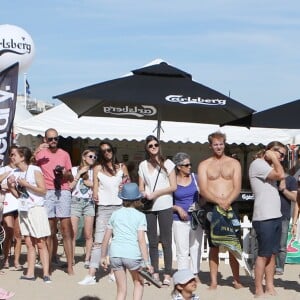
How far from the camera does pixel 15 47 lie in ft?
39.7

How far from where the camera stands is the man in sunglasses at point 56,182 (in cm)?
813

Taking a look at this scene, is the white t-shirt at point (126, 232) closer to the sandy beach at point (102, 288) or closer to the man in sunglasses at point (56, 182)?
the sandy beach at point (102, 288)

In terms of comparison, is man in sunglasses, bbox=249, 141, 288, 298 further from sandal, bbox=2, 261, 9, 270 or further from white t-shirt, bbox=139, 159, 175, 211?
sandal, bbox=2, 261, 9, 270

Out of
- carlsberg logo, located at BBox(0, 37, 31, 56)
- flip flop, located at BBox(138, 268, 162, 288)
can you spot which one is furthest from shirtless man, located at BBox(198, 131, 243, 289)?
carlsberg logo, located at BBox(0, 37, 31, 56)

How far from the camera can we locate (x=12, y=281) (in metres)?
7.73

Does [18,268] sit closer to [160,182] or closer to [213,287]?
[160,182]

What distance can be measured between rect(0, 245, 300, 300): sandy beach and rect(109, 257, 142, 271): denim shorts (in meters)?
1.31

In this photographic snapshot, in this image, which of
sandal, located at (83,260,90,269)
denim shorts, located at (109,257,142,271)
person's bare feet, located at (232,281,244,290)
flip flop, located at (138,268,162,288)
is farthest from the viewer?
sandal, located at (83,260,90,269)

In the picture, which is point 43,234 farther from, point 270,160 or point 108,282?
point 270,160

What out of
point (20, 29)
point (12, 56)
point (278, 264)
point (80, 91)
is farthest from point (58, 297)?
point (20, 29)

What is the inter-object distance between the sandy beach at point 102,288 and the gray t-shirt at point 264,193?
0.90m

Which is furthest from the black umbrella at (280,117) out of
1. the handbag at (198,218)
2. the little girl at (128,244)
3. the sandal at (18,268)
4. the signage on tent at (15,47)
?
the signage on tent at (15,47)

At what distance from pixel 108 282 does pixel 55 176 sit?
4.78ft

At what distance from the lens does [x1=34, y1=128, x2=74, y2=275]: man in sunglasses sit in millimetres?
8133
